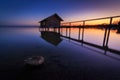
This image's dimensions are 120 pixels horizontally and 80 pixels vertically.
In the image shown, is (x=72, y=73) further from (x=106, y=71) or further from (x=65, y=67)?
(x=106, y=71)

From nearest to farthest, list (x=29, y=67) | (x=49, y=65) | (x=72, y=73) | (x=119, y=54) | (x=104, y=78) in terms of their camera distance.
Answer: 1. (x=104, y=78)
2. (x=72, y=73)
3. (x=29, y=67)
4. (x=49, y=65)
5. (x=119, y=54)

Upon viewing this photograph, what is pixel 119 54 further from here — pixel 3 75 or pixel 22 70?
pixel 3 75

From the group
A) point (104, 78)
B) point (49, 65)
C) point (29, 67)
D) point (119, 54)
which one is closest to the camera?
point (104, 78)

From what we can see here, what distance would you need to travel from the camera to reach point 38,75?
394 cm

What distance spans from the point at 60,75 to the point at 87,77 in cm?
107

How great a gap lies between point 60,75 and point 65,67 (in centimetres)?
80

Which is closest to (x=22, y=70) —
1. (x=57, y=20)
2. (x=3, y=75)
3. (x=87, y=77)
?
(x=3, y=75)

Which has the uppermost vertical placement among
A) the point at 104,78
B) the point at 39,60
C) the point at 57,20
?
the point at 57,20

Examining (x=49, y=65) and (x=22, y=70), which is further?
(x=49, y=65)

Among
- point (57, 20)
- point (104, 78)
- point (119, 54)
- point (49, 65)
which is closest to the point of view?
point (104, 78)

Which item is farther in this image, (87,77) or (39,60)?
(39,60)

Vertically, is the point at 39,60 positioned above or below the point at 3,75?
above

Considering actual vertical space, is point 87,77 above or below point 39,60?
below

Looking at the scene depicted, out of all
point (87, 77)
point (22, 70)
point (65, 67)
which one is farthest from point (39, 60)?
point (87, 77)
